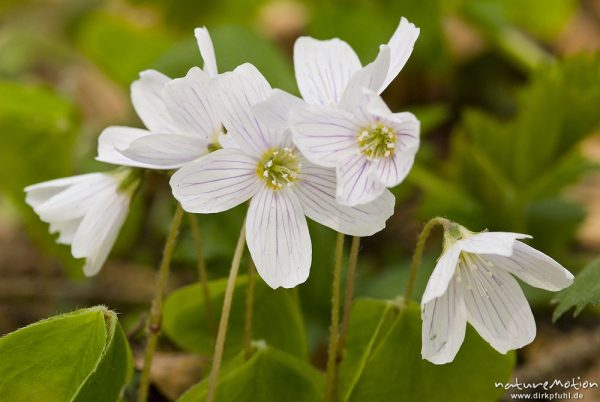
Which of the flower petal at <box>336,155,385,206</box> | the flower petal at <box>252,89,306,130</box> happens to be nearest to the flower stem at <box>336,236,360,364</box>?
the flower petal at <box>336,155,385,206</box>

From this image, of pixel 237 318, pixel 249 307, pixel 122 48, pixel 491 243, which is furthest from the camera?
pixel 122 48

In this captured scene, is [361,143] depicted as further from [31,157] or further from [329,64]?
[31,157]

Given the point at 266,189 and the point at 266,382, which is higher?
the point at 266,189

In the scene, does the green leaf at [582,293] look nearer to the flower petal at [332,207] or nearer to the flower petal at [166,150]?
the flower petal at [332,207]

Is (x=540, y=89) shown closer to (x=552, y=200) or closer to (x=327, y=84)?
(x=552, y=200)

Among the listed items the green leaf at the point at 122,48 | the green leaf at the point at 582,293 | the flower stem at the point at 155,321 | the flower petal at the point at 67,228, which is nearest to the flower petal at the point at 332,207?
the flower stem at the point at 155,321

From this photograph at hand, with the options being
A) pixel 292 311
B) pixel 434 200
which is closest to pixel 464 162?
pixel 434 200

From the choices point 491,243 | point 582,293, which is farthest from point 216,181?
point 582,293
